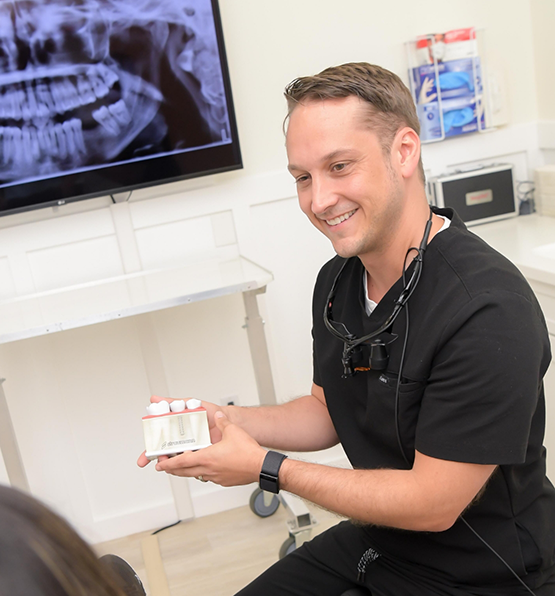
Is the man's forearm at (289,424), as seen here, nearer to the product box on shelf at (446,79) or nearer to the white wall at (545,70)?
the product box on shelf at (446,79)

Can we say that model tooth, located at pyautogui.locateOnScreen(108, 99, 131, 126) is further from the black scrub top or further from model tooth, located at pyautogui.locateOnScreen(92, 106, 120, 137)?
the black scrub top

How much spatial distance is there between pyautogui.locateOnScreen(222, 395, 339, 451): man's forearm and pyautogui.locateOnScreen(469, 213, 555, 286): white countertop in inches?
28.9

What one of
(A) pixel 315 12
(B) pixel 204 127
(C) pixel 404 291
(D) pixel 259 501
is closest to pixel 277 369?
(D) pixel 259 501

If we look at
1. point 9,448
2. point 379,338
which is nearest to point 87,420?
point 9,448

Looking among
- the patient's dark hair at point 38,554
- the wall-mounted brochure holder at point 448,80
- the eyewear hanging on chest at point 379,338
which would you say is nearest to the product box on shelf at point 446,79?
the wall-mounted brochure holder at point 448,80

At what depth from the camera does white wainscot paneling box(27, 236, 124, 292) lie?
229 centimetres

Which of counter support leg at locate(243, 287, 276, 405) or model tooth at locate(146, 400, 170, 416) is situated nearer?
model tooth at locate(146, 400, 170, 416)

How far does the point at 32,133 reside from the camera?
2.13 m

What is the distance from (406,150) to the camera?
1248mm

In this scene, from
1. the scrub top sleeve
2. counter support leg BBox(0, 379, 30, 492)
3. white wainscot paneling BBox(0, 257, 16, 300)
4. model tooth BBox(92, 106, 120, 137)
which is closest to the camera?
the scrub top sleeve

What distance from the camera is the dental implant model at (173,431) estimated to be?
1.28 m

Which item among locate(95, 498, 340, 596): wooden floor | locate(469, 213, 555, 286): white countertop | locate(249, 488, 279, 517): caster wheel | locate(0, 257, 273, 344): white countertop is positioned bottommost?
locate(95, 498, 340, 596): wooden floor

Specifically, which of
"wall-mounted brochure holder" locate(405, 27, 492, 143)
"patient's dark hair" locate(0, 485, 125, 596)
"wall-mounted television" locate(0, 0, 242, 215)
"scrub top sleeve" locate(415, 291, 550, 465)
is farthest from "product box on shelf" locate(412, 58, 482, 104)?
"patient's dark hair" locate(0, 485, 125, 596)

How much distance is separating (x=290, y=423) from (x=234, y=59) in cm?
133
